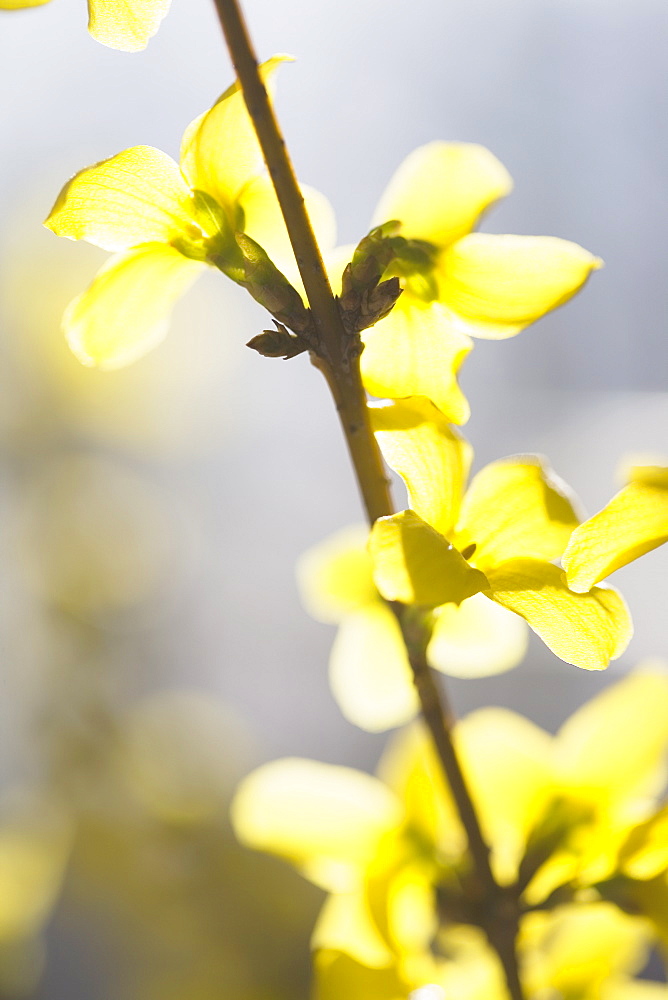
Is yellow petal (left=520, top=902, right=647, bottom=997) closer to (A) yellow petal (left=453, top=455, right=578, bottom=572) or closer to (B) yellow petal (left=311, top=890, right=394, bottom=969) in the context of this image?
(B) yellow petal (left=311, top=890, right=394, bottom=969)

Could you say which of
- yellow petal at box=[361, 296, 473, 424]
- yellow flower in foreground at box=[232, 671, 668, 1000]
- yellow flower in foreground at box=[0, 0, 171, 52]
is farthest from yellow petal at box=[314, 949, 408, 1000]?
yellow flower in foreground at box=[0, 0, 171, 52]

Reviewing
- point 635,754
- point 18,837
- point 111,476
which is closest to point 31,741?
point 18,837

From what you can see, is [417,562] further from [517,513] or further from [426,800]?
[426,800]

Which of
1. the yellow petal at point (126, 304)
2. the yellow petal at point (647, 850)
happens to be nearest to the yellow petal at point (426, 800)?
the yellow petal at point (647, 850)

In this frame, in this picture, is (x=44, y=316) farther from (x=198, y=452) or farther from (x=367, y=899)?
(x=367, y=899)

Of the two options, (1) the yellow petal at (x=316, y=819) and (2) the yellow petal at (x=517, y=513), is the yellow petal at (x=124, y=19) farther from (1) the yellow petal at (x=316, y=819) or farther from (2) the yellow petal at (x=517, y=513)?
(1) the yellow petal at (x=316, y=819)
